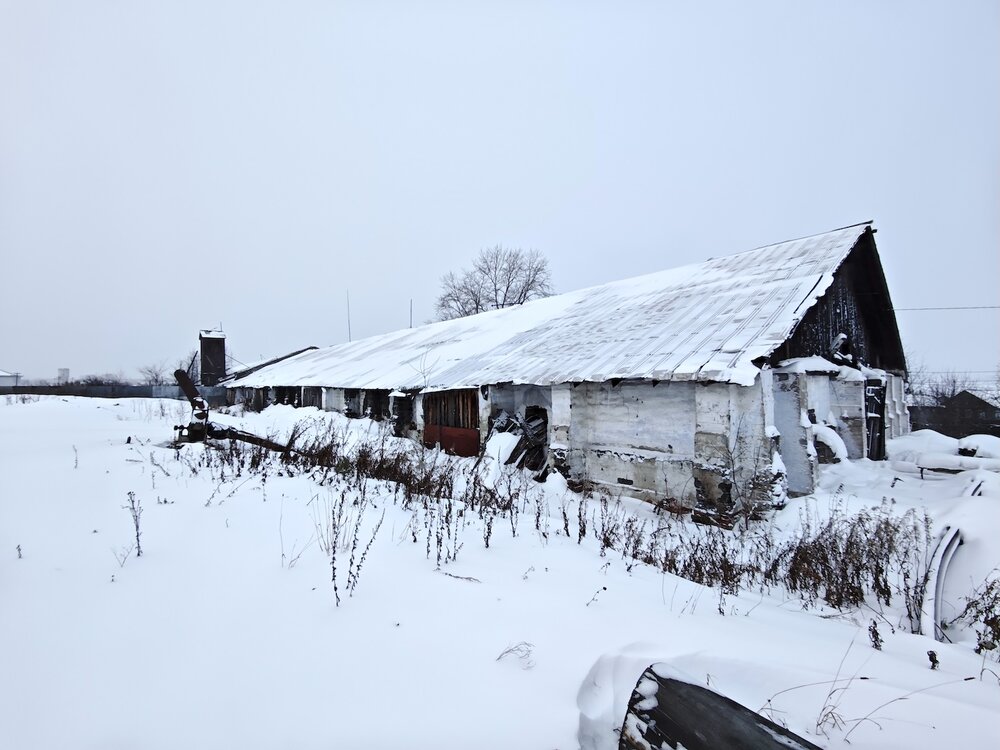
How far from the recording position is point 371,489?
21.7 feet

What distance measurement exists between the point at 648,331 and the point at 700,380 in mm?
3233

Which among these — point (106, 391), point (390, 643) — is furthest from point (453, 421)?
point (106, 391)

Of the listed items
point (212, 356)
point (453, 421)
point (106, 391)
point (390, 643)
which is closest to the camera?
point (390, 643)

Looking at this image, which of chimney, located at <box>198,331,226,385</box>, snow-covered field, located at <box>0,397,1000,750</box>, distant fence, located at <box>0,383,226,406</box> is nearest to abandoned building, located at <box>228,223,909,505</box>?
snow-covered field, located at <box>0,397,1000,750</box>

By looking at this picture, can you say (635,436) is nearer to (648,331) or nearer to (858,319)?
(648,331)

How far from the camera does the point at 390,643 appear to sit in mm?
2578

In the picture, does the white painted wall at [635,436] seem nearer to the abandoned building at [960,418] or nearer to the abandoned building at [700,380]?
the abandoned building at [700,380]

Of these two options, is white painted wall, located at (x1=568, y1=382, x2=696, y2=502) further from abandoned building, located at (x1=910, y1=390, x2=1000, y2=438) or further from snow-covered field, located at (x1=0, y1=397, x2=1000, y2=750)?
abandoned building, located at (x1=910, y1=390, x2=1000, y2=438)

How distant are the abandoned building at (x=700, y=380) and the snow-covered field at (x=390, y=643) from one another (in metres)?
4.07

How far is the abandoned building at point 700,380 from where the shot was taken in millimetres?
8570

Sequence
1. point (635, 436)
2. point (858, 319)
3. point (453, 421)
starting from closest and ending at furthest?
point (635, 436) < point (858, 319) < point (453, 421)

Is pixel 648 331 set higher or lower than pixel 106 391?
higher

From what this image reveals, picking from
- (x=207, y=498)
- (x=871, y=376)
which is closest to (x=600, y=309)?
(x=871, y=376)

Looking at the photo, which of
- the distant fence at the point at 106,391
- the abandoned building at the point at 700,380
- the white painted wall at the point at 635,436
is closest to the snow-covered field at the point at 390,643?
the abandoned building at the point at 700,380
